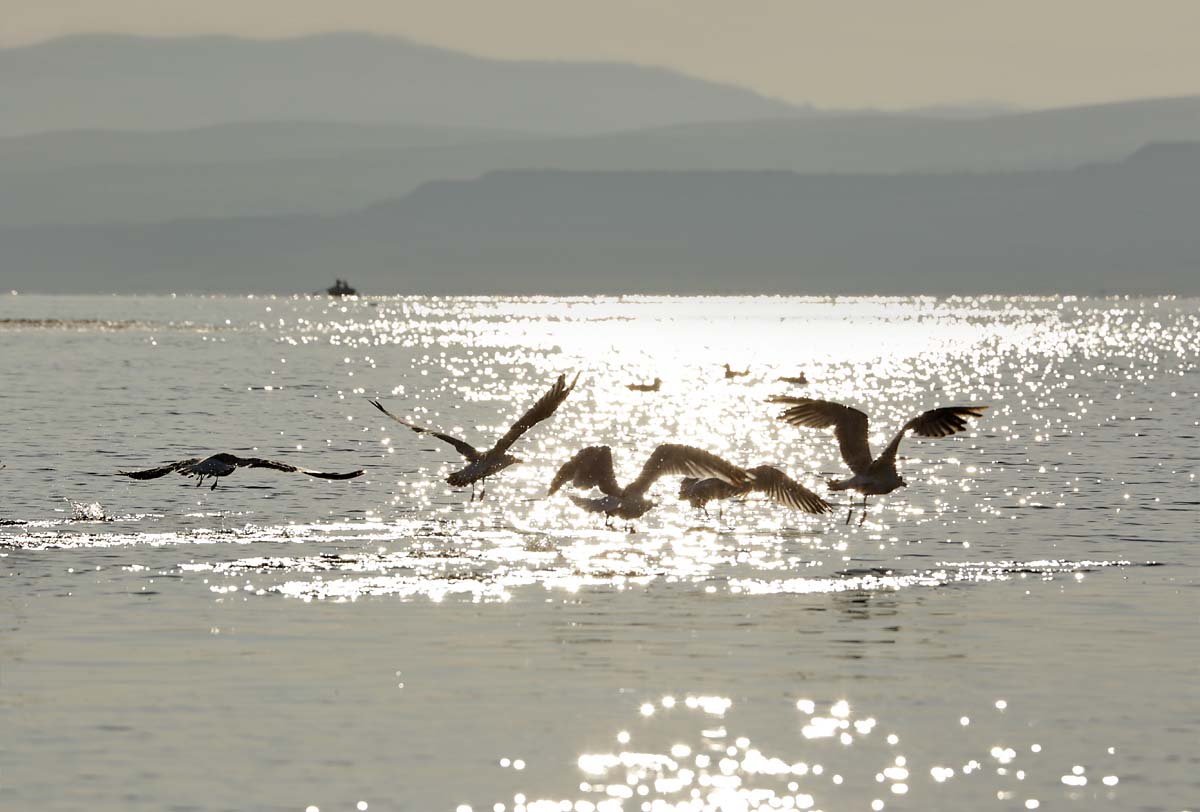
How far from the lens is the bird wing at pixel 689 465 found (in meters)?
30.7

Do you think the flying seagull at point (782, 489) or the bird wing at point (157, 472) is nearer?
the flying seagull at point (782, 489)

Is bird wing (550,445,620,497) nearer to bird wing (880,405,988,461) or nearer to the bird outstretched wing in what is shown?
the bird outstretched wing

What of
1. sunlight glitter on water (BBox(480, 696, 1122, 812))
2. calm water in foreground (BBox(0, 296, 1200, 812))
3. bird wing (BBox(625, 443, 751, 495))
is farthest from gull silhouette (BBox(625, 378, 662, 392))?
sunlight glitter on water (BBox(480, 696, 1122, 812))

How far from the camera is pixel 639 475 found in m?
Answer: 31.5

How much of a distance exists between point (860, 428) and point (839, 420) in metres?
0.39

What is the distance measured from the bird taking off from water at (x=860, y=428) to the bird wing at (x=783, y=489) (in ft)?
1.37

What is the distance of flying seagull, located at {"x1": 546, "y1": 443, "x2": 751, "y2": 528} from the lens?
30.8 meters

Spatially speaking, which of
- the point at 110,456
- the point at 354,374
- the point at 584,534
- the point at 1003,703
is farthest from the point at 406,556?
the point at 354,374

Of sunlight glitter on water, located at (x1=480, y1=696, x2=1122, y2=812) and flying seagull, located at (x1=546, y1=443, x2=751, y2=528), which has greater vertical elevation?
flying seagull, located at (x1=546, y1=443, x2=751, y2=528)

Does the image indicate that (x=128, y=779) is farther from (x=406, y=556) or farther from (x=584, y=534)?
(x=584, y=534)

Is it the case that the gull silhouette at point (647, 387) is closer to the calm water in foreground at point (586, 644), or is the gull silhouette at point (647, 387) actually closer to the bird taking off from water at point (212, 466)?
the calm water in foreground at point (586, 644)

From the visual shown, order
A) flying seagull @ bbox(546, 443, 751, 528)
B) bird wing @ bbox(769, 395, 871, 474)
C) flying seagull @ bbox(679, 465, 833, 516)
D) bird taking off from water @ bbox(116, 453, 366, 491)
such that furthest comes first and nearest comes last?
bird taking off from water @ bbox(116, 453, 366, 491)
flying seagull @ bbox(679, 465, 833, 516)
bird wing @ bbox(769, 395, 871, 474)
flying seagull @ bbox(546, 443, 751, 528)

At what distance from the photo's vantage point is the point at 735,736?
2000cm

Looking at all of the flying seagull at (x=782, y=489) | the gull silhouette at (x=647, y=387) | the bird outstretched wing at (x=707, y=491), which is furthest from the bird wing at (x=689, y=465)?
the gull silhouette at (x=647, y=387)
